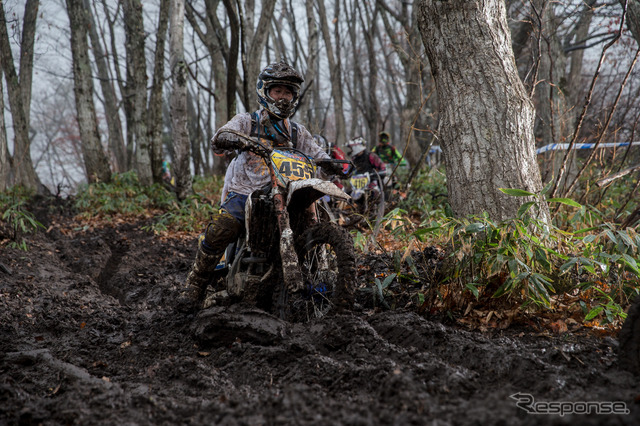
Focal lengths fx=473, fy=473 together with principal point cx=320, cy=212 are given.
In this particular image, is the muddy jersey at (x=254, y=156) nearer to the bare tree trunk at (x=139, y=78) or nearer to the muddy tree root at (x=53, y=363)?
the muddy tree root at (x=53, y=363)

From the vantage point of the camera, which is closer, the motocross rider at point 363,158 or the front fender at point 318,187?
the front fender at point 318,187

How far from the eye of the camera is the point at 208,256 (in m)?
4.59

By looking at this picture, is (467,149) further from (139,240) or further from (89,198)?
(89,198)

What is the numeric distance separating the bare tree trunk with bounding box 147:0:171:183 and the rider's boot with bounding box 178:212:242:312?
8.00 metres

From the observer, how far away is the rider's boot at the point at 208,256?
4305 millimetres

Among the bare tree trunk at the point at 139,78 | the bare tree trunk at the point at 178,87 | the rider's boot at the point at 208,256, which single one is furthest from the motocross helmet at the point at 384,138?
the rider's boot at the point at 208,256

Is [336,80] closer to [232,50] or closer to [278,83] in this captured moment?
[232,50]

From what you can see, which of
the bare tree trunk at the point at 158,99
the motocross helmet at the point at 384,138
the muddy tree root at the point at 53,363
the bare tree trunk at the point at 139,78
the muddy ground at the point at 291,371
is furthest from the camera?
the motocross helmet at the point at 384,138

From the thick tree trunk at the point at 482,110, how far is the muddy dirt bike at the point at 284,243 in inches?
46.2

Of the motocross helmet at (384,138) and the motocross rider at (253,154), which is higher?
the motocross helmet at (384,138)

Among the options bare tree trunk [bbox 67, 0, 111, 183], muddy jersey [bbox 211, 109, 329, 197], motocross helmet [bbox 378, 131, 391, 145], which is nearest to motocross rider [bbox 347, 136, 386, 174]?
motocross helmet [bbox 378, 131, 391, 145]

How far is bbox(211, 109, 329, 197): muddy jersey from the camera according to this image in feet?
14.4

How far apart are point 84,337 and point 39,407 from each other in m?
1.79

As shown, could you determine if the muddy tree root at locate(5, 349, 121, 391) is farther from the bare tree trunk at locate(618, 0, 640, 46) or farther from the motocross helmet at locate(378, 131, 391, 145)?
the motocross helmet at locate(378, 131, 391, 145)
